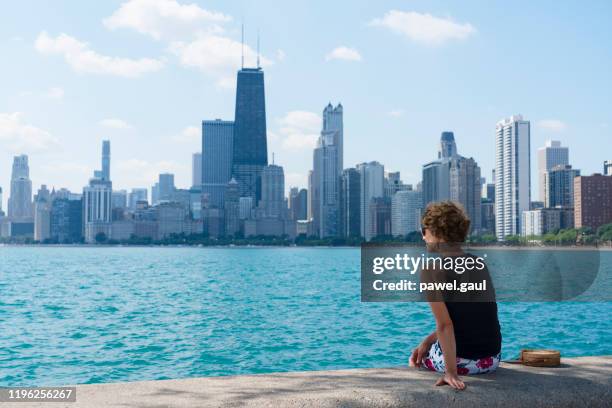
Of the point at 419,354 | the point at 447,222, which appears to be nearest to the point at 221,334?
the point at 419,354

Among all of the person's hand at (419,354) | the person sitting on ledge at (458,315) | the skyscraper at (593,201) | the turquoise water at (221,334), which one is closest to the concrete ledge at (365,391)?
the person sitting on ledge at (458,315)

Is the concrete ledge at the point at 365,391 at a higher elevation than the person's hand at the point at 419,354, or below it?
below

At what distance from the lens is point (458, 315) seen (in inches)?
217

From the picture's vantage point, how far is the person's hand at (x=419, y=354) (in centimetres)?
580

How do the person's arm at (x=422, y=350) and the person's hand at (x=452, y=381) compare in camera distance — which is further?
the person's arm at (x=422, y=350)

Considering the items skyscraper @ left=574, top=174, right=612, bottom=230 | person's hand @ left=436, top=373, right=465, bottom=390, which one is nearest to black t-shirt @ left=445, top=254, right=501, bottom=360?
person's hand @ left=436, top=373, right=465, bottom=390

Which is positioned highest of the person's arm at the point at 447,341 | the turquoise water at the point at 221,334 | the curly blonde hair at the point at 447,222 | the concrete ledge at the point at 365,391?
the curly blonde hair at the point at 447,222

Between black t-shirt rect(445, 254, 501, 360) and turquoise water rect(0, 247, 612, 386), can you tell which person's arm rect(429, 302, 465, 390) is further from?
turquoise water rect(0, 247, 612, 386)

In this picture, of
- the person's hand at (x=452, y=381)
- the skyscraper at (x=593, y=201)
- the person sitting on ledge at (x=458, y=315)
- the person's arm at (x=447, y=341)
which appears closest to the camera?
the person's hand at (x=452, y=381)

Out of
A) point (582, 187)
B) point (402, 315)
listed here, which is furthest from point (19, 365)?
point (582, 187)

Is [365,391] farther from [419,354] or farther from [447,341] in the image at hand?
[419,354]

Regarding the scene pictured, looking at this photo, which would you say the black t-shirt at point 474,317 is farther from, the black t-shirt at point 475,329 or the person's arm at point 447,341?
the person's arm at point 447,341

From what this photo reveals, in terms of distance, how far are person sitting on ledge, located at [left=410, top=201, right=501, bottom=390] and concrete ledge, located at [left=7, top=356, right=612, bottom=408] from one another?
0.56ft

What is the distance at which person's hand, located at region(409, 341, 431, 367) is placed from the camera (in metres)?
5.80
